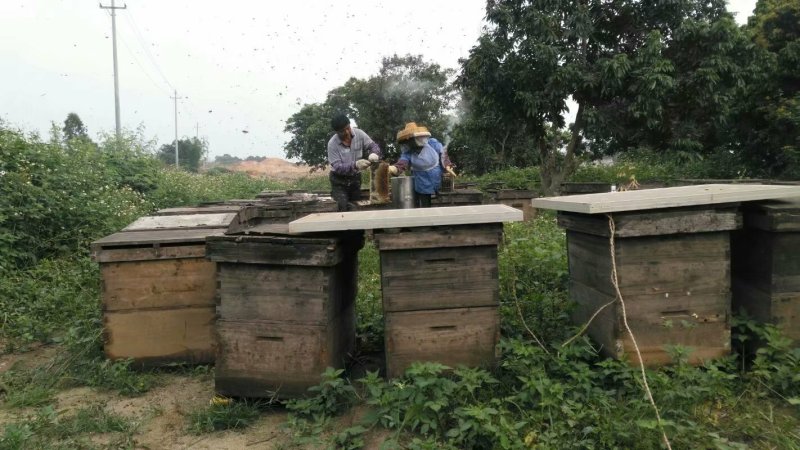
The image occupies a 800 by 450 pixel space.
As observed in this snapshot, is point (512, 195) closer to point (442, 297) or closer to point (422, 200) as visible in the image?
point (422, 200)

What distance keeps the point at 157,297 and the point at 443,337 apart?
1.94 m

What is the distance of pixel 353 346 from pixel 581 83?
33.2 feet

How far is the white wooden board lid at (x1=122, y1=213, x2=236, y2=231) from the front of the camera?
4262 mm

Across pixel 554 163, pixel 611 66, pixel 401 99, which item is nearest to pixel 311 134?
pixel 401 99

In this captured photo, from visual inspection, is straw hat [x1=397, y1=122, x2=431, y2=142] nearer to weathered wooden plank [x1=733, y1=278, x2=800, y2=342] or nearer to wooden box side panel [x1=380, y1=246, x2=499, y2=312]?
wooden box side panel [x1=380, y1=246, x2=499, y2=312]

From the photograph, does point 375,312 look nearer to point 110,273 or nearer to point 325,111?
point 110,273

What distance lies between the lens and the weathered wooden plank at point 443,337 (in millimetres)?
3096

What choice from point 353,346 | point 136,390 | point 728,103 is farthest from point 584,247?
point 728,103

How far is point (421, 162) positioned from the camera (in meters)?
7.09

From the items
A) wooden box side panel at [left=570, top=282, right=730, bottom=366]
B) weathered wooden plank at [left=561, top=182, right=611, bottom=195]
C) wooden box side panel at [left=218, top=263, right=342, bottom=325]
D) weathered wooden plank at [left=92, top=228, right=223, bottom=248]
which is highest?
weathered wooden plank at [left=561, top=182, right=611, bottom=195]

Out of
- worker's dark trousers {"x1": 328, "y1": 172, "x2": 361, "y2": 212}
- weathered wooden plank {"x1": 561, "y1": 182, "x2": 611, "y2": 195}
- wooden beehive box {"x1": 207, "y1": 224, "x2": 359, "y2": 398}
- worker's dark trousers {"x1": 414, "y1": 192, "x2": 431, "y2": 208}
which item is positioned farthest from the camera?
weathered wooden plank {"x1": 561, "y1": 182, "x2": 611, "y2": 195}

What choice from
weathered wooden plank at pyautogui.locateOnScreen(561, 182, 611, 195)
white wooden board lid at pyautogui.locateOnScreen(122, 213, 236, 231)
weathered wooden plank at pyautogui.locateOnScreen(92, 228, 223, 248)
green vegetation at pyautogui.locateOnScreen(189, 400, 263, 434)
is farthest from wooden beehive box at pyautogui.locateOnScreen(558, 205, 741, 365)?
weathered wooden plank at pyautogui.locateOnScreen(561, 182, 611, 195)

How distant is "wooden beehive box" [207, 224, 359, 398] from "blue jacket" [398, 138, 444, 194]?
394 cm

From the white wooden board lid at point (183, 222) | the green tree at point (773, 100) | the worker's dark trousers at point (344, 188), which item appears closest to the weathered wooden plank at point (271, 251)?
the white wooden board lid at point (183, 222)
